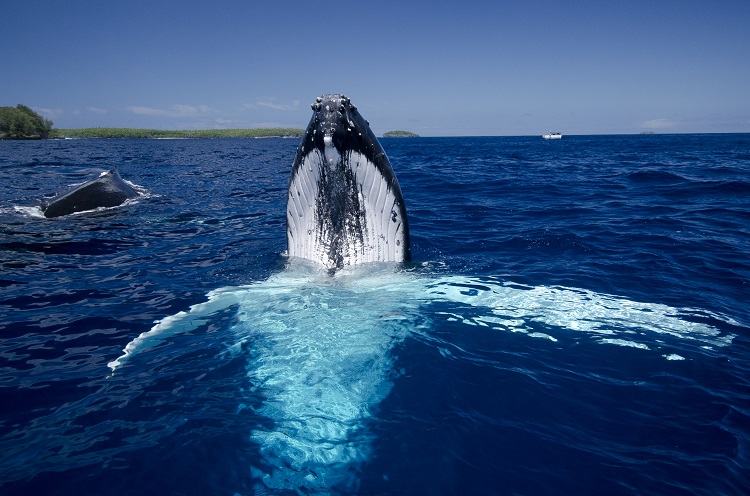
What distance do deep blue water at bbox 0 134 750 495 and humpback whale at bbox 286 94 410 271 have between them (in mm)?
560

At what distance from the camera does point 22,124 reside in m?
102

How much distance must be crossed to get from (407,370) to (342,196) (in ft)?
7.88

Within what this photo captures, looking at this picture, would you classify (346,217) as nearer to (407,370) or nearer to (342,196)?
(342,196)

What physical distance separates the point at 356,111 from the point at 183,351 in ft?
10.8

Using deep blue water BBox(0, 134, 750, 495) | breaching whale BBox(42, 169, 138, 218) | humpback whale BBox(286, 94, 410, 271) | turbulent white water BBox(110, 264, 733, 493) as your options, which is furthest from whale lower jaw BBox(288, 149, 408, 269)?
breaching whale BBox(42, 169, 138, 218)

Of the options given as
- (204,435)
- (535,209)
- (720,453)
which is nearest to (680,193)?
(535,209)

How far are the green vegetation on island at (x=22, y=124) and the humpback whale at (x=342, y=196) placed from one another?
124380 millimetres

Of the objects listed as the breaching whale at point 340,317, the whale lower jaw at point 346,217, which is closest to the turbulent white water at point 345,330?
the breaching whale at point 340,317

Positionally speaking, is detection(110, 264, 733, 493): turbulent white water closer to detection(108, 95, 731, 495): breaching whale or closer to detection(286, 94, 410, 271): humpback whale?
detection(108, 95, 731, 495): breaching whale

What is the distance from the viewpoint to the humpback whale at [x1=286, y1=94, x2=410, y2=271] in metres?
5.35

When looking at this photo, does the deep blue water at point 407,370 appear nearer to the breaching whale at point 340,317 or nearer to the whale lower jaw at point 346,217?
the breaching whale at point 340,317

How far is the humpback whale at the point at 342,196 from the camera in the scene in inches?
211

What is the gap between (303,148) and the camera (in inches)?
222

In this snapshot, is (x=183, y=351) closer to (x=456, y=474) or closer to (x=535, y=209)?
(x=456, y=474)
